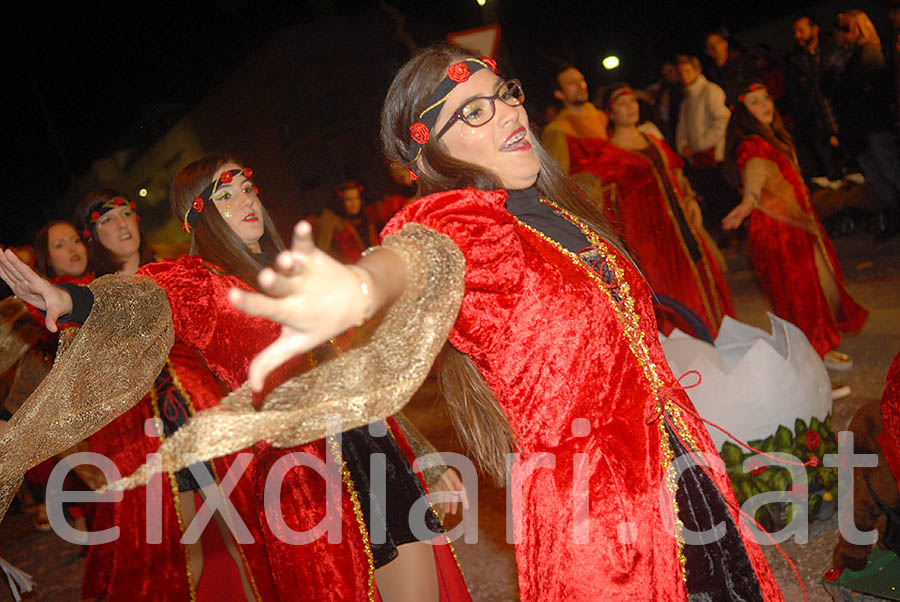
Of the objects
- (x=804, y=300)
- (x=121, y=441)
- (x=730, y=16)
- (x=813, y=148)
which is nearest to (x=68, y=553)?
(x=121, y=441)

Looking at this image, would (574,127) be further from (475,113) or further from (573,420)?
(573,420)

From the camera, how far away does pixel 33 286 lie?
1731mm

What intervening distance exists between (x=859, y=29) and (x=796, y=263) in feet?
11.9

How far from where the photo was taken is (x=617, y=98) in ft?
17.0

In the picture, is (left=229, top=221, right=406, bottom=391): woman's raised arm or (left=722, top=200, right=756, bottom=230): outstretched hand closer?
(left=229, top=221, right=406, bottom=391): woman's raised arm

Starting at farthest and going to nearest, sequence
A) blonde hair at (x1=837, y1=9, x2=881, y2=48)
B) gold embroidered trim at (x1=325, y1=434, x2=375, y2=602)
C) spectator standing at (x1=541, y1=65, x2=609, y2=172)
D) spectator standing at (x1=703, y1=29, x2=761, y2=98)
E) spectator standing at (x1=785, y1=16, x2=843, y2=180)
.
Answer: spectator standing at (x1=785, y1=16, x2=843, y2=180) < spectator standing at (x1=703, y1=29, x2=761, y2=98) < blonde hair at (x1=837, y1=9, x2=881, y2=48) < spectator standing at (x1=541, y1=65, x2=609, y2=172) < gold embroidered trim at (x1=325, y1=434, x2=375, y2=602)

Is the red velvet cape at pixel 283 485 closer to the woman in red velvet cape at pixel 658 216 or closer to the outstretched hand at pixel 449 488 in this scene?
the outstretched hand at pixel 449 488

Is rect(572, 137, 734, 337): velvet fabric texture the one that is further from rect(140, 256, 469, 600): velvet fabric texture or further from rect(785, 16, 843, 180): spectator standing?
rect(785, 16, 843, 180): spectator standing

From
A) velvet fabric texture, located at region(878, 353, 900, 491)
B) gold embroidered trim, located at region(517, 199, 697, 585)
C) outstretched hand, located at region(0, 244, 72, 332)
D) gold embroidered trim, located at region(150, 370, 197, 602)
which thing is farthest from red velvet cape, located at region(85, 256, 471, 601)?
velvet fabric texture, located at region(878, 353, 900, 491)

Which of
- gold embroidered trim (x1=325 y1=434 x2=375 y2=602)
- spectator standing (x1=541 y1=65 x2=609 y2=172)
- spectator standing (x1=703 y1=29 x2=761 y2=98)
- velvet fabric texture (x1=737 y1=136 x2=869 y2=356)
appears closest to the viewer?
gold embroidered trim (x1=325 y1=434 x2=375 y2=602)

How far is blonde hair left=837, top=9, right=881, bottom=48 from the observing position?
6871mm

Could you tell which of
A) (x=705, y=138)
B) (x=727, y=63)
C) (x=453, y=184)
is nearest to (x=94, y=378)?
(x=453, y=184)

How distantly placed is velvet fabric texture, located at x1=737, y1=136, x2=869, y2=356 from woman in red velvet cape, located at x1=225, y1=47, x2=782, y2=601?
11.4 feet

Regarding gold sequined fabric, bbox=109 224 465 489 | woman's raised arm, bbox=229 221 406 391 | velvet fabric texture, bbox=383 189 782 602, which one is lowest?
velvet fabric texture, bbox=383 189 782 602
